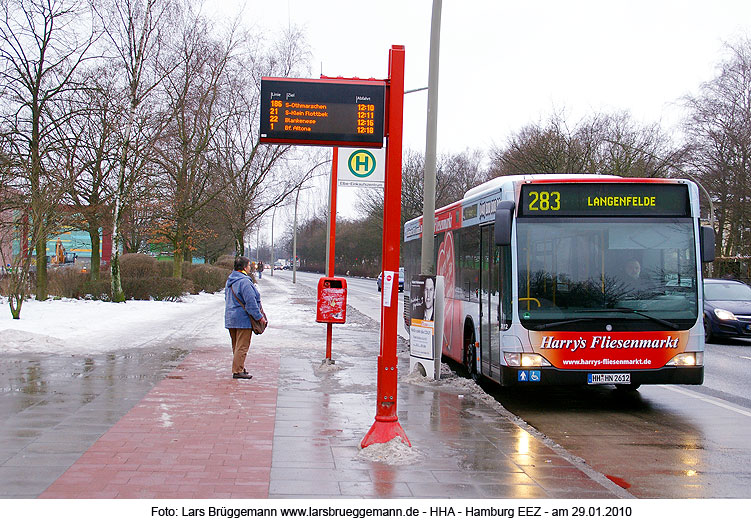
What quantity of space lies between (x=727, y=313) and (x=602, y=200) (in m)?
11.0

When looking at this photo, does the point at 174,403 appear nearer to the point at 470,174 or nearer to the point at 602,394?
the point at 602,394

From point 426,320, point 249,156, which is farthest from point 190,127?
point 426,320

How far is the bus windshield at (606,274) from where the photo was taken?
8.77 meters

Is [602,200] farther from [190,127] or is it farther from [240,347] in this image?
[190,127]

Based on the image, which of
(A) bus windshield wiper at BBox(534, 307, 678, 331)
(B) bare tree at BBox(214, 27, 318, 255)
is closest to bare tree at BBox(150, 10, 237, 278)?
(B) bare tree at BBox(214, 27, 318, 255)

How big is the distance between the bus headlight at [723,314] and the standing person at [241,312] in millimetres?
12881

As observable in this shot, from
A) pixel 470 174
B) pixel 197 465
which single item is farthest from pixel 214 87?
pixel 470 174

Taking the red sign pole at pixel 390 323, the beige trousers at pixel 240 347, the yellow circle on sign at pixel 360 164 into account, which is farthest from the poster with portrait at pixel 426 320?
the red sign pole at pixel 390 323

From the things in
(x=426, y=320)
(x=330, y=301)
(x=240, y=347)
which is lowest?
(x=240, y=347)

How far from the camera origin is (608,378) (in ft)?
28.6

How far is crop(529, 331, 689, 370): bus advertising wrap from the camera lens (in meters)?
8.70

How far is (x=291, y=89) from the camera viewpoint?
6734 millimetres

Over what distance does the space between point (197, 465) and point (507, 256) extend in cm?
483

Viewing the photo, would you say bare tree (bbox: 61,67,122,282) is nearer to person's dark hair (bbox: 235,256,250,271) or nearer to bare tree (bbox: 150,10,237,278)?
bare tree (bbox: 150,10,237,278)
